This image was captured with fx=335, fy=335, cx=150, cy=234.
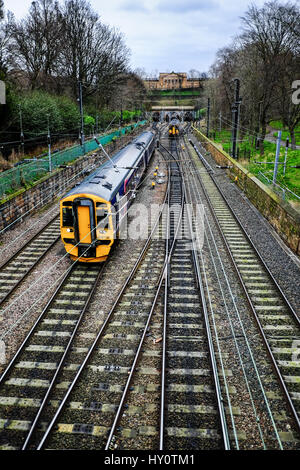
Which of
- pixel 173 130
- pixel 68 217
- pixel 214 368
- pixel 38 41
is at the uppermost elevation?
pixel 38 41

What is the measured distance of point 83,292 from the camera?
9742mm

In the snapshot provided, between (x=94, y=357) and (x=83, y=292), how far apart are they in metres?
2.79

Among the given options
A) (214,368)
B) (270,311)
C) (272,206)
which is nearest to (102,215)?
(270,311)

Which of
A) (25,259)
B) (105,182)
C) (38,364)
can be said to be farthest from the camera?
(105,182)

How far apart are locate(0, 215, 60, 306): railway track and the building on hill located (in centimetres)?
10336

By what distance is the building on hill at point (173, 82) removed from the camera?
107m

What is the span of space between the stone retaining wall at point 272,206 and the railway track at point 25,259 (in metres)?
9.06

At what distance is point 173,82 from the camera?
4279 inches

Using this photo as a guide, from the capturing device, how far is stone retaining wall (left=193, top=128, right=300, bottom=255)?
12.3 meters

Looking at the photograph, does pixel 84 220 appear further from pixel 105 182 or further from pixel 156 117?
pixel 156 117

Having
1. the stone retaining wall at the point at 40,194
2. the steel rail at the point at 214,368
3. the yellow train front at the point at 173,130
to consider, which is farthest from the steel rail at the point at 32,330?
the yellow train front at the point at 173,130

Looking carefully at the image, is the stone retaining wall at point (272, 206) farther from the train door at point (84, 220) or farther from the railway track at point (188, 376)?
the train door at point (84, 220)

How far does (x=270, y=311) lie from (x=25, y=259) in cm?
828

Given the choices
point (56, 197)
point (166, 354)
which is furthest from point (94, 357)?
point (56, 197)
